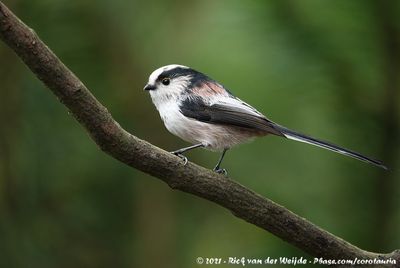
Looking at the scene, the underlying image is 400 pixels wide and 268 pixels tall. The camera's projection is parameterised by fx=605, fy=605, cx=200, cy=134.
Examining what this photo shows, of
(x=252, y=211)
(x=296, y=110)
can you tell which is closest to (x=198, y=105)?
(x=296, y=110)

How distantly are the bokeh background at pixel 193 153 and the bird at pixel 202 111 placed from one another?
0.33 feet

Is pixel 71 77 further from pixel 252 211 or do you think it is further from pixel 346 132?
pixel 346 132

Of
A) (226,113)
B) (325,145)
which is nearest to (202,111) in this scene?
(226,113)

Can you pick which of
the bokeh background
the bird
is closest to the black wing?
the bird

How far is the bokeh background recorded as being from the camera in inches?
89.8

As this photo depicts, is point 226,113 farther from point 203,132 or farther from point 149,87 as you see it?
point 149,87

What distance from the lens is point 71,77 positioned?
1775 millimetres

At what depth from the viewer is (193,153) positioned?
309 centimetres

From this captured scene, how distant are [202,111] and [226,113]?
129 millimetres

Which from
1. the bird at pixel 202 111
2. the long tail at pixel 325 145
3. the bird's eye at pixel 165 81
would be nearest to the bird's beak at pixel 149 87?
the bird at pixel 202 111

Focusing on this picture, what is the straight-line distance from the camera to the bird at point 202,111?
271 cm

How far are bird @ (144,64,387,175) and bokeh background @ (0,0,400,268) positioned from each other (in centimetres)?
10

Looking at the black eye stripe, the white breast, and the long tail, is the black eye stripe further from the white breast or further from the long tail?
the long tail

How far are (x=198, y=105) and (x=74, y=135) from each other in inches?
23.6
